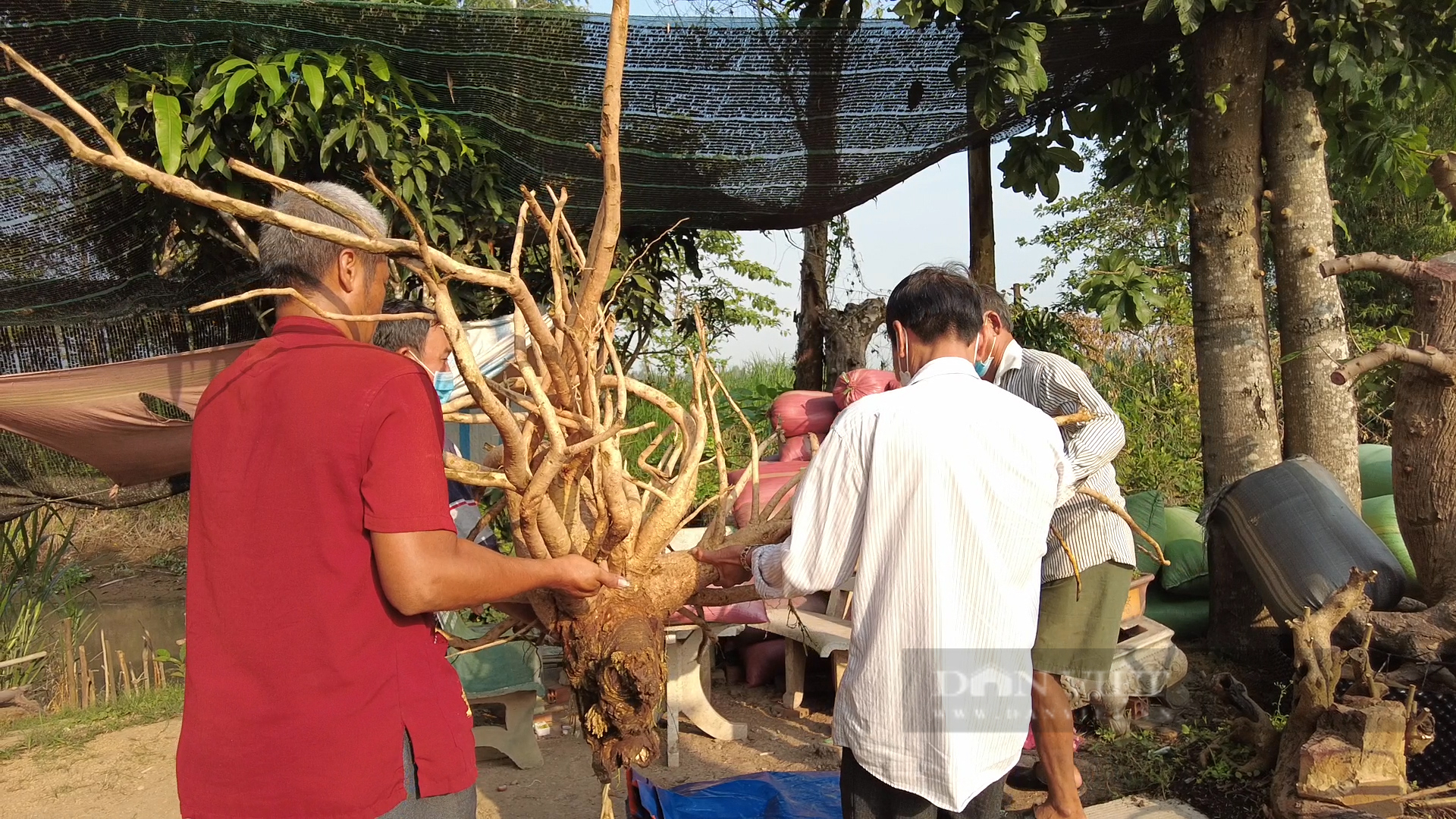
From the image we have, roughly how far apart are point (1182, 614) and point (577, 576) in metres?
3.65

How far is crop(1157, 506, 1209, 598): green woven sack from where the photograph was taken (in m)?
4.39

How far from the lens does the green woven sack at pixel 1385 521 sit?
12.8 feet

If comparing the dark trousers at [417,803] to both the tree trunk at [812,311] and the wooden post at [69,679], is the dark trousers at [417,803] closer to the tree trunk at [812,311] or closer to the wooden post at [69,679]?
the wooden post at [69,679]

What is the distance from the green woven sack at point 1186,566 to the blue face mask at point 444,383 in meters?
3.24

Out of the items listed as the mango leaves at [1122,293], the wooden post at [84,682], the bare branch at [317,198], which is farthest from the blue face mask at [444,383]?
the wooden post at [84,682]

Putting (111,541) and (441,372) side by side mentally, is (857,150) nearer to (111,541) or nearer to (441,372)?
(441,372)

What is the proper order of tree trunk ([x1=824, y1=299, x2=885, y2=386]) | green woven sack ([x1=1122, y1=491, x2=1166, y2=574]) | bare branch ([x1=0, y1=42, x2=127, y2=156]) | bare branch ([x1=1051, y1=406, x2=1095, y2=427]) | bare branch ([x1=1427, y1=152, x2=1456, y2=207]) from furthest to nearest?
tree trunk ([x1=824, y1=299, x2=885, y2=386]), green woven sack ([x1=1122, y1=491, x2=1166, y2=574]), bare branch ([x1=1427, y1=152, x2=1456, y2=207]), bare branch ([x1=1051, y1=406, x2=1095, y2=427]), bare branch ([x1=0, y1=42, x2=127, y2=156])

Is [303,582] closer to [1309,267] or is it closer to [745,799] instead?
[745,799]

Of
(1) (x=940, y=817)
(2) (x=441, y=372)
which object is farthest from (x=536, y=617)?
(2) (x=441, y=372)

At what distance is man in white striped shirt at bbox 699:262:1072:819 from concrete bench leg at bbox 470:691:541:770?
2.27 meters

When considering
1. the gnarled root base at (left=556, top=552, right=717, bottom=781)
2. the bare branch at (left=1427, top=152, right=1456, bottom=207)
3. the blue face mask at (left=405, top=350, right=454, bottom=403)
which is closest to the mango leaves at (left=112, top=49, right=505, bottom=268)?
the blue face mask at (left=405, top=350, right=454, bottom=403)

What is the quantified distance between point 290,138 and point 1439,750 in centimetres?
469

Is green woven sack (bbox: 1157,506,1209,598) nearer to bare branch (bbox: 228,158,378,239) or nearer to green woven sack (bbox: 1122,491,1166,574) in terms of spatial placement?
green woven sack (bbox: 1122,491,1166,574)

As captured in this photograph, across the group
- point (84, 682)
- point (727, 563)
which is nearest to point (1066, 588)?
point (727, 563)
